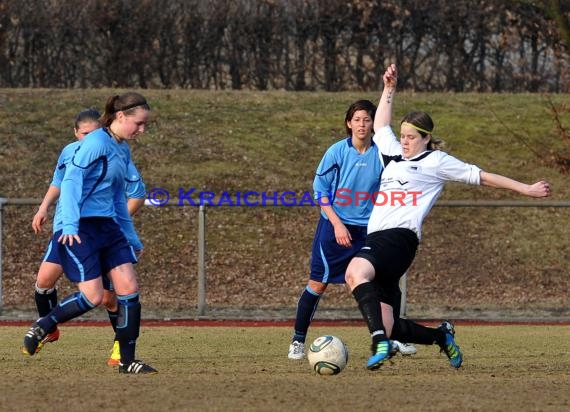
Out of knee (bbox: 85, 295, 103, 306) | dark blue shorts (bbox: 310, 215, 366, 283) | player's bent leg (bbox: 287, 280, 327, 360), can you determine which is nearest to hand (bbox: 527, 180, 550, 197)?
dark blue shorts (bbox: 310, 215, 366, 283)

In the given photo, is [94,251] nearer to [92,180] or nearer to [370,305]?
[92,180]

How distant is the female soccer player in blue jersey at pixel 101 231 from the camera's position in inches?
324

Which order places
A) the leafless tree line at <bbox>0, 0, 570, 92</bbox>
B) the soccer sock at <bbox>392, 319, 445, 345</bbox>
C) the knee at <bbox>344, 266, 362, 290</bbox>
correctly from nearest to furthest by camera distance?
the knee at <bbox>344, 266, 362, 290</bbox> < the soccer sock at <bbox>392, 319, 445, 345</bbox> < the leafless tree line at <bbox>0, 0, 570, 92</bbox>

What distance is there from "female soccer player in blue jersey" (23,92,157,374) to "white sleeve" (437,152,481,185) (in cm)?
200

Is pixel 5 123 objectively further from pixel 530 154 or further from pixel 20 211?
pixel 530 154

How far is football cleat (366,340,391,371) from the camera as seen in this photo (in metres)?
8.02

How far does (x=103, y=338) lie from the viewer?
39.0 ft

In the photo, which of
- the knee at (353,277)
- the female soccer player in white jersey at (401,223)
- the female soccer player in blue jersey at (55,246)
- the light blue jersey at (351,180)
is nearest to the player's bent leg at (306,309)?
the light blue jersey at (351,180)

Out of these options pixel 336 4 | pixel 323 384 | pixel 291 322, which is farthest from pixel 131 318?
pixel 336 4

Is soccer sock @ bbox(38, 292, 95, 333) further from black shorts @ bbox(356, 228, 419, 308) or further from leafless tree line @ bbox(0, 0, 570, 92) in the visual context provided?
leafless tree line @ bbox(0, 0, 570, 92)

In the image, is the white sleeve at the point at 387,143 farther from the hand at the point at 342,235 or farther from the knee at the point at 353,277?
the knee at the point at 353,277

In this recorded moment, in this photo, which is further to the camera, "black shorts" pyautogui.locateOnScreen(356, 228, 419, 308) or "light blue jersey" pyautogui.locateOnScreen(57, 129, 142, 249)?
"black shorts" pyautogui.locateOnScreen(356, 228, 419, 308)

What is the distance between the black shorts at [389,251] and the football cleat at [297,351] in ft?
5.39

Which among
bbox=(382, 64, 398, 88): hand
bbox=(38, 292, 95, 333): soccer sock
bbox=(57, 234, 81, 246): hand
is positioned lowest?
bbox=(38, 292, 95, 333): soccer sock
